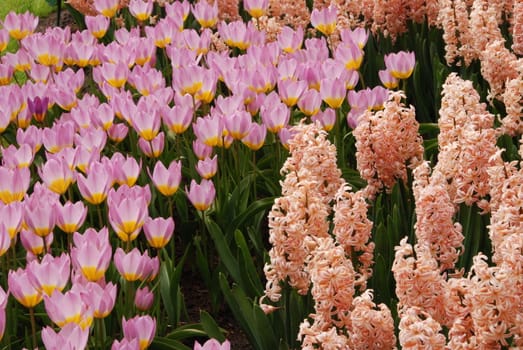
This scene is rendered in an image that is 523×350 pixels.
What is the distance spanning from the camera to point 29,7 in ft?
24.5

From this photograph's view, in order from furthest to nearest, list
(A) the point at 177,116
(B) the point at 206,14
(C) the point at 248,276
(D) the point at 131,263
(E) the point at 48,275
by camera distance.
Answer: (B) the point at 206,14, (A) the point at 177,116, (C) the point at 248,276, (D) the point at 131,263, (E) the point at 48,275

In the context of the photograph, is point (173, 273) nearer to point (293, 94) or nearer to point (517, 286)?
point (293, 94)

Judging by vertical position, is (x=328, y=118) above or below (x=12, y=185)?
above

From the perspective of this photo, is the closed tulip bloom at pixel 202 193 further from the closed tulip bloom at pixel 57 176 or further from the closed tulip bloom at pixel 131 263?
the closed tulip bloom at pixel 131 263

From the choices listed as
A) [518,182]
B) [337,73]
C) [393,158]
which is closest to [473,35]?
[337,73]

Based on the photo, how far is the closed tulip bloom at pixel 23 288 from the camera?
2.53 m

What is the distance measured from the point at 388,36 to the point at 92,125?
1764 millimetres

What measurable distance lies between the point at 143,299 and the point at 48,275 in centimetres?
32

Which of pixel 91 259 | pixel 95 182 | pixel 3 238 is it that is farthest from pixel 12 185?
pixel 91 259

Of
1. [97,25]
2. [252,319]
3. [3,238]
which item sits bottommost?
[252,319]

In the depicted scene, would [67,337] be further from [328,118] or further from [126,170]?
[328,118]

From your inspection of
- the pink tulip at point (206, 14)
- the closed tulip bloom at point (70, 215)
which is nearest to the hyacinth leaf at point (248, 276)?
the closed tulip bloom at point (70, 215)

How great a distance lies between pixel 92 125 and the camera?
12.6ft

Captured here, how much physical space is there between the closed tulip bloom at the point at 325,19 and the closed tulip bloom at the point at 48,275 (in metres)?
2.46
